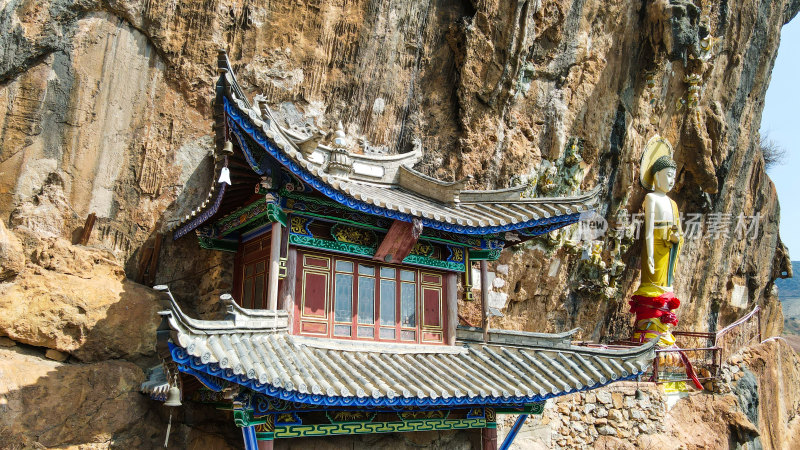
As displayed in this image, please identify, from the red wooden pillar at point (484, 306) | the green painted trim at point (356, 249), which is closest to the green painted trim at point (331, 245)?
the green painted trim at point (356, 249)

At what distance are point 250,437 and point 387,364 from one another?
6.01 feet

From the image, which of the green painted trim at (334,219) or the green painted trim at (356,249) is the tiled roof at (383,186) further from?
the green painted trim at (356,249)

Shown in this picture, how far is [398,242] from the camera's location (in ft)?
27.7

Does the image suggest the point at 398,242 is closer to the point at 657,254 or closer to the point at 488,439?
the point at 488,439

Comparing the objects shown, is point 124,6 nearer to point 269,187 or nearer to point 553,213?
point 269,187

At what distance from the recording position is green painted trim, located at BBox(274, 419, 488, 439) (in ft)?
23.2

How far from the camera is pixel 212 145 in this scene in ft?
33.8

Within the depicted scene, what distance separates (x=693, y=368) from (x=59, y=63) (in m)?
13.6

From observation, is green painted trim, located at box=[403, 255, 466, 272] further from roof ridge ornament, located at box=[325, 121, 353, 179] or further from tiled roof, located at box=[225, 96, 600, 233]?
roof ridge ornament, located at box=[325, 121, 353, 179]

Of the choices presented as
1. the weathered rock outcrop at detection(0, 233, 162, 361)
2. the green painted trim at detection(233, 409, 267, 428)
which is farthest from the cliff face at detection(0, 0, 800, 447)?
the green painted trim at detection(233, 409, 267, 428)

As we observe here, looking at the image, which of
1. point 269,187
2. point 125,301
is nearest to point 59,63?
point 125,301

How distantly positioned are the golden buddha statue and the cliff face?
2.02ft

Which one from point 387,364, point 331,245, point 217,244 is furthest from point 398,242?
point 217,244

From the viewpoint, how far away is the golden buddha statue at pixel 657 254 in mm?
15141
